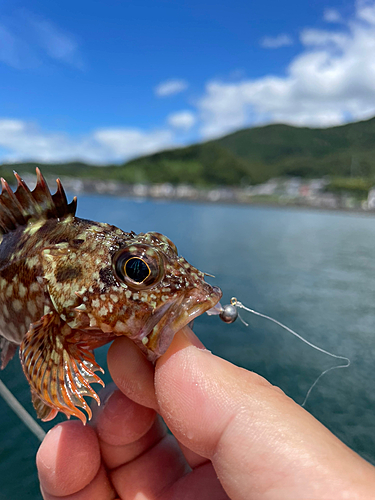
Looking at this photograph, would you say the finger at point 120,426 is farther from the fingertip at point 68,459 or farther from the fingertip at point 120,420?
the fingertip at point 68,459

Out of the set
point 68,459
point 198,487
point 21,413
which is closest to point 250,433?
point 198,487

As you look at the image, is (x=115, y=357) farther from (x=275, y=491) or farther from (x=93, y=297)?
(x=275, y=491)

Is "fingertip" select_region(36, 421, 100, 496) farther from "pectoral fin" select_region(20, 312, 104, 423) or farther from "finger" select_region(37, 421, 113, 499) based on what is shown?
"pectoral fin" select_region(20, 312, 104, 423)

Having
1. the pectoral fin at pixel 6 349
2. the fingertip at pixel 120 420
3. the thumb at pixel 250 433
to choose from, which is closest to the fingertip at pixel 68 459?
the fingertip at pixel 120 420

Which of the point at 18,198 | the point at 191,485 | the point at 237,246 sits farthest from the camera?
the point at 237,246

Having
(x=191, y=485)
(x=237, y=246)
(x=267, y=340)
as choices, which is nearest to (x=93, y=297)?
(x=191, y=485)

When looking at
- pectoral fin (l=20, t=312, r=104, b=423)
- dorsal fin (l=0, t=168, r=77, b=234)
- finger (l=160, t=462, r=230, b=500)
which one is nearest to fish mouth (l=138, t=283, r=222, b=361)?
pectoral fin (l=20, t=312, r=104, b=423)

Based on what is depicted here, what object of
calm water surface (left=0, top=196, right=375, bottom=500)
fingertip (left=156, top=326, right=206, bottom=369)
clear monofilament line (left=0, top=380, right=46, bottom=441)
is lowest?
calm water surface (left=0, top=196, right=375, bottom=500)
